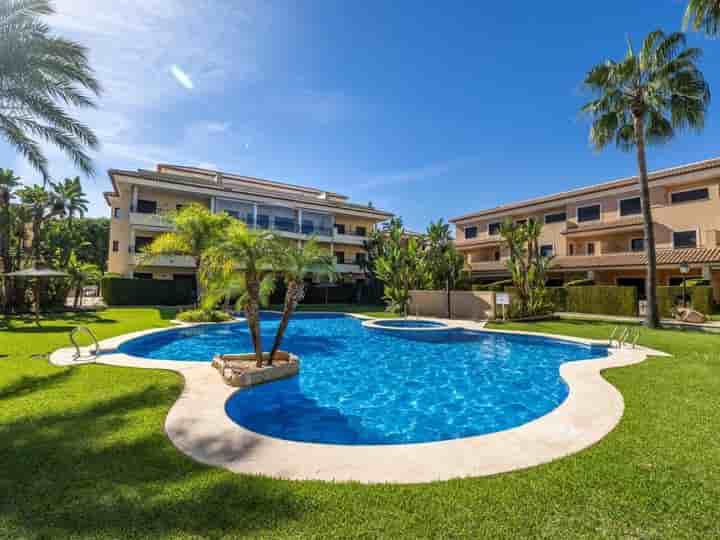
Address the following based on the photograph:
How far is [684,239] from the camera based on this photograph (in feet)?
85.0

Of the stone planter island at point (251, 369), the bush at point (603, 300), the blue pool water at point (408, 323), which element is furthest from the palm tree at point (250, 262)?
the bush at point (603, 300)

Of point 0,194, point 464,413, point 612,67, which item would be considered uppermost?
point 612,67

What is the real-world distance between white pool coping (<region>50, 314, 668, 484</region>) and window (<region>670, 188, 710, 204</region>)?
1138 inches

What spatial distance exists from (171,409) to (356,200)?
41890 mm

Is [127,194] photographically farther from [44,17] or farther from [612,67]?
[612,67]

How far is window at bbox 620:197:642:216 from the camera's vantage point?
29141 millimetres

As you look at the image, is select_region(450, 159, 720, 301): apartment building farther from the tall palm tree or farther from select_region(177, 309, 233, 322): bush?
the tall palm tree

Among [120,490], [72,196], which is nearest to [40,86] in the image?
[120,490]

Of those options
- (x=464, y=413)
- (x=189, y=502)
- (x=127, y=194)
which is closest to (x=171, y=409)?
(x=189, y=502)

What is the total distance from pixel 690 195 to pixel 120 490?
120 feet

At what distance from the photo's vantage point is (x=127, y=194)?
1258 inches

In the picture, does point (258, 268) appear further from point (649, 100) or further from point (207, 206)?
point (207, 206)

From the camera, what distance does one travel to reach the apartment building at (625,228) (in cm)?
2469

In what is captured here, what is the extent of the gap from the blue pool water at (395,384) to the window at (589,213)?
22620 millimetres
